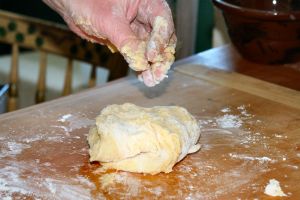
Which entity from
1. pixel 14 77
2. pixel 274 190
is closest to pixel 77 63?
pixel 14 77

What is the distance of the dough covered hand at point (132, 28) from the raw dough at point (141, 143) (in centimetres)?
A: 13

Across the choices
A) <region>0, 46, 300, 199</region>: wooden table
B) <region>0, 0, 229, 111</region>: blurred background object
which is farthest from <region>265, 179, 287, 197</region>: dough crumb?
<region>0, 0, 229, 111</region>: blurred background object

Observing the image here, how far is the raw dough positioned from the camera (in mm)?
1193

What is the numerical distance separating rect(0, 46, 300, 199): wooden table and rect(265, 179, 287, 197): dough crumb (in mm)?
11

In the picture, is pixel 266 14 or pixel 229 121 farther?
pixel 266 14

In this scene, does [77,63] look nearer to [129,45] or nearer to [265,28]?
[265,28]

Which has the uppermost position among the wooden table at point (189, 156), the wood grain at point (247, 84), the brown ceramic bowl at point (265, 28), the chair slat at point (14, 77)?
the brown ceramic bowl at point (265, 28)

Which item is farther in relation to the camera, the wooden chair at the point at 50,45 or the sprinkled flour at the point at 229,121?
the wooden chair at the point at 50,45

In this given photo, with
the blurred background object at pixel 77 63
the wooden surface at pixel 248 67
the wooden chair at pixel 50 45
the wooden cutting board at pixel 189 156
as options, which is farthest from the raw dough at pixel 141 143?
the blurred background object at pixel 77 63

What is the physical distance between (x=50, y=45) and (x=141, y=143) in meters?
0.88

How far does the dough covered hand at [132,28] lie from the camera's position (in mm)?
1268

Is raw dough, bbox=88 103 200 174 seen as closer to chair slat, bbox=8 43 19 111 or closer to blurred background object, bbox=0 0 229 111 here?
chair slat, bbox=8 43 19 111

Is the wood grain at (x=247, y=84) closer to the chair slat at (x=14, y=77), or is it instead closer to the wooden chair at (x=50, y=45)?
the wooden chair at (x=50, y=45)

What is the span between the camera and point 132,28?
1402mm
